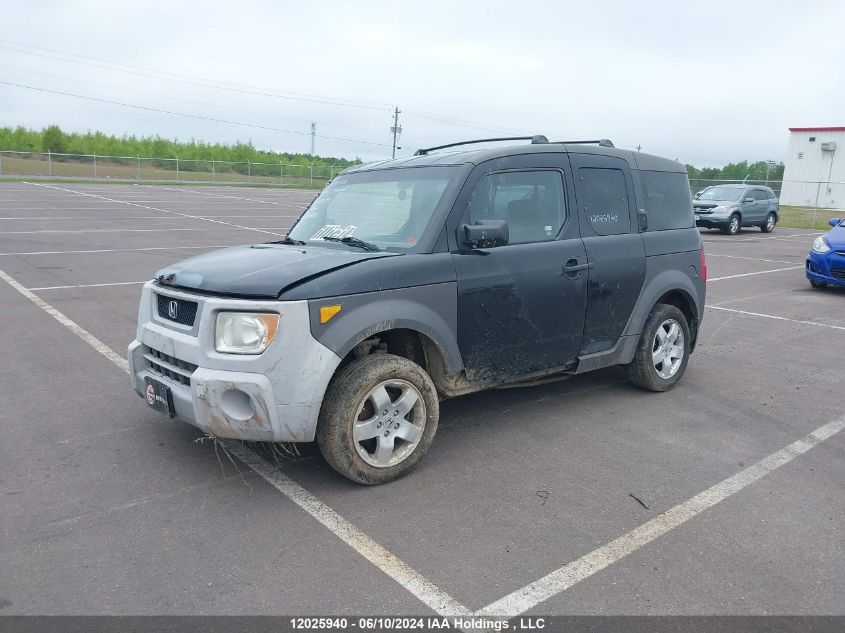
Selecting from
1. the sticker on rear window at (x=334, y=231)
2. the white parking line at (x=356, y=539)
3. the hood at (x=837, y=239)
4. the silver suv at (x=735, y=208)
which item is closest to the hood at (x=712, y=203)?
the silver suv at (x=735, y=208)

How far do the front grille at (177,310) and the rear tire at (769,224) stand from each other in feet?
85.8

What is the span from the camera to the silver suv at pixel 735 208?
24.6 metres


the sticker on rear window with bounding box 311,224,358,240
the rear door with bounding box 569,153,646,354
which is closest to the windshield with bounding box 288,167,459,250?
the sticker on rear window with bounding box 311,224,358,240

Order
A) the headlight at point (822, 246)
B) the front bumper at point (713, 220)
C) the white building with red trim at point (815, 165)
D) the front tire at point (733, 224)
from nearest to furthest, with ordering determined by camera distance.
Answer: the headlight at point (822, 246) → the front bumper at point (713, 220) → the front tire at point (733, 224) → the white building with red trim at point (815, 165)

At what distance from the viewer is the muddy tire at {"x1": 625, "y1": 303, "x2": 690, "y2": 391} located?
228 inches

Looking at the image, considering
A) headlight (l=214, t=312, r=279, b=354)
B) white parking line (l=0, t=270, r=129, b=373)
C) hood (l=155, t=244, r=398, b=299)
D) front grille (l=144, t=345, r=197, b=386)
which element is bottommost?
white parking line (l=0, t=270, r=129, b=373)

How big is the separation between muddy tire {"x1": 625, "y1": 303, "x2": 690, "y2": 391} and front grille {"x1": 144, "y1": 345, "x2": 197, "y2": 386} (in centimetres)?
358

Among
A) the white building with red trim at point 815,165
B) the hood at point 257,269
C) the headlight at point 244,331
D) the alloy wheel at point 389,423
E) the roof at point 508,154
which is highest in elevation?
the white building with red trim at point 815,165

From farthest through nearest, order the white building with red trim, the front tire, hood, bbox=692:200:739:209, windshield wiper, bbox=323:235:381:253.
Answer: the white building with red trim
hood, bbox=692:200:739:209
the front tire
windshield wiper, bbox=323:235:381:253

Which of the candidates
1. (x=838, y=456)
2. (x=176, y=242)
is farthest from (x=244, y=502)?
(x=176, y=242)

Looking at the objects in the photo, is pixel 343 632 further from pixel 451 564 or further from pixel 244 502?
pixel 244 502

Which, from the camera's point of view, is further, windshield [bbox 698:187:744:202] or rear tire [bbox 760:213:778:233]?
rear tire [bbox 760:213:778:233]

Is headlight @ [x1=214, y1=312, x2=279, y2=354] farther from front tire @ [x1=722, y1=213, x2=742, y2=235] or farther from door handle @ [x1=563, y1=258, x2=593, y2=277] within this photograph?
front tire @ [x1=722, y1=213, x2=742, y2=235]

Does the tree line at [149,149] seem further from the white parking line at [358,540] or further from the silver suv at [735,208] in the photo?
the white parking line at [358,540]
